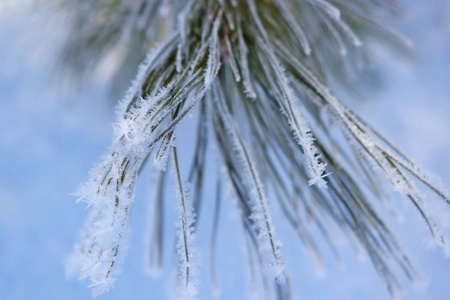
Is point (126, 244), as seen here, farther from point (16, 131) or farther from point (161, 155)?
point (16, 131)

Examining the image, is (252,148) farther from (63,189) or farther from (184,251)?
(63,189)

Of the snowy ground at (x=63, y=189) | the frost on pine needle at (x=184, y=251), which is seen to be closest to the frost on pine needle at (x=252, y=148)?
the frost on pine needle at (x=184, y=251)

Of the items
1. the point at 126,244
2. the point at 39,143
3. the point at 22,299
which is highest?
the point at 39,143

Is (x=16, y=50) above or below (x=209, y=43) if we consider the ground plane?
above

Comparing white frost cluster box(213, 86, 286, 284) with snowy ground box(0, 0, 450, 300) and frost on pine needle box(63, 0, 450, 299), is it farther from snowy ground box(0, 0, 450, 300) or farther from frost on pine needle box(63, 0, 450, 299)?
snowy ground box(0, 0, 450, 300)

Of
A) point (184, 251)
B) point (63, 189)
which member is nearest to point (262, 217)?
point (184, 251)

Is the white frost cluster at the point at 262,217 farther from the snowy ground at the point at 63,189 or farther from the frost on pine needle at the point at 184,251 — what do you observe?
the snowy ground at the point at 63,189

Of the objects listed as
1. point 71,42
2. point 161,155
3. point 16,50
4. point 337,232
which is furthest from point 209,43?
point 16,50
